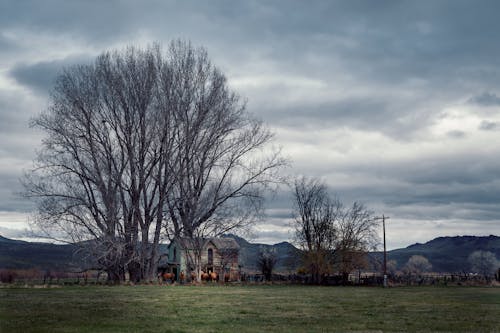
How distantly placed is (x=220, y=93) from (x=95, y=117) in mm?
→ 9896

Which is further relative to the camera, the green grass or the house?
the house

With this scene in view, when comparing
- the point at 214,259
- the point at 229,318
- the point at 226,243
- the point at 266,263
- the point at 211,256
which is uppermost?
the point at 226,243

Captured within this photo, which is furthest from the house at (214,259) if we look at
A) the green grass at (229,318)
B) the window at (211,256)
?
the green grass at (229,318)

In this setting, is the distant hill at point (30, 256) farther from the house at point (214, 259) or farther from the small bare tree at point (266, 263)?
the small bare tree at point (266, 263)

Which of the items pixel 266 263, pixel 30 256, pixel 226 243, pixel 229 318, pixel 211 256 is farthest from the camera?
pixel 30 256

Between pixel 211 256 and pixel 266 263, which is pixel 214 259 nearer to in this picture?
pixel 211 256

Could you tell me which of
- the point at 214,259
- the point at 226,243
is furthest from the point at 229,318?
the point at 226,243

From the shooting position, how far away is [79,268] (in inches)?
2035

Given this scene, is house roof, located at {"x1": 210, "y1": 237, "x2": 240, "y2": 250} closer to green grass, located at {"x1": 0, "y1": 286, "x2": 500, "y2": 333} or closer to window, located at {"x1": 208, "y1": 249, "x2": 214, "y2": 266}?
window, located at {"x1": 208, "y1": 249, "x2": 214, "y2": 266}

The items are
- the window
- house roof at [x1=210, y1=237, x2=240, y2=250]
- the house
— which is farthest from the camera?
house roof at [x1=210, y1=237, x2=240, y2=250]

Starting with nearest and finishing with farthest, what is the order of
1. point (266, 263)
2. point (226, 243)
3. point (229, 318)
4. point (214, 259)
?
point (229, 318)
point (266, 263)
point (214, 259)
point (226, 243)

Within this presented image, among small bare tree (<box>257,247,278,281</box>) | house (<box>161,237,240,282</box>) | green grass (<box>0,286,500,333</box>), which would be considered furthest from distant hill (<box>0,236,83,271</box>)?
green grass (<box>0,286,500,333</box>)

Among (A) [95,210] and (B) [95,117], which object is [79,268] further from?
(B) [95,117]

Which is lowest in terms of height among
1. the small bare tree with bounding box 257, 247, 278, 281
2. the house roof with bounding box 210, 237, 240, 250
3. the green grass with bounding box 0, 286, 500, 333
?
the green grass with bounding box 0, 286, 500, 333
